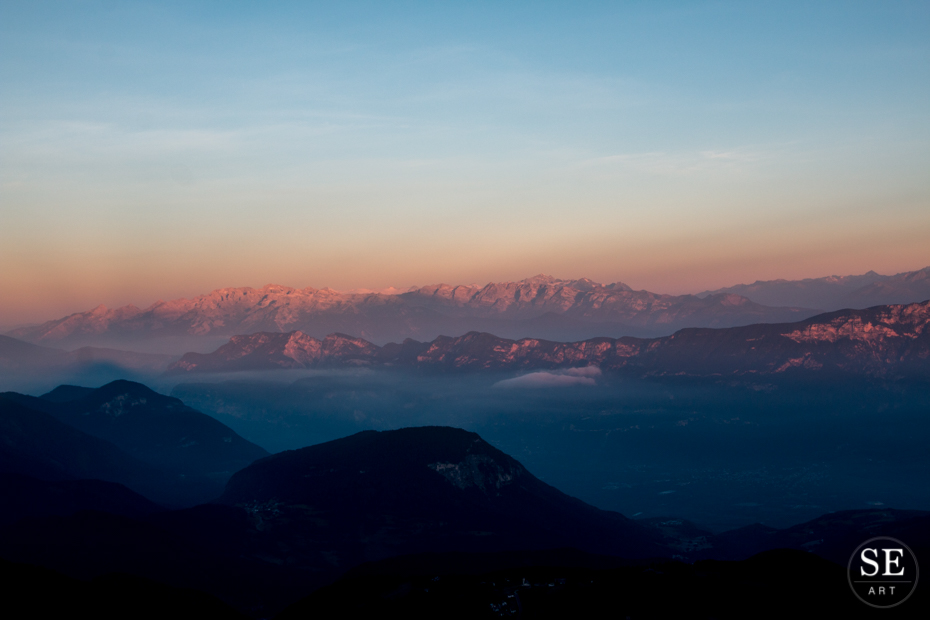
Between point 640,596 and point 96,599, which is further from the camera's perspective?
point 96,599

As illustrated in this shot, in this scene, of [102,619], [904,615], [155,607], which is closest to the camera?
[904,615]

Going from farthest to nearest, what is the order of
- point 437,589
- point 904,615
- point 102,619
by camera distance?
point 437,589
point 102,619
point 904,615

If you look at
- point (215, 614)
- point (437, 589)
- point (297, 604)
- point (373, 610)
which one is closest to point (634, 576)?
point (437, 589)

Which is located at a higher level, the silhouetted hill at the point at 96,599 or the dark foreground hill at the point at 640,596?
the silhouetted hill at the point at 96,599

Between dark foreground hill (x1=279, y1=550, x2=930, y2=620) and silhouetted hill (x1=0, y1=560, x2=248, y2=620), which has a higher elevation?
silhouetted hill (x1=0, y1=560, x2=248, y2=620)

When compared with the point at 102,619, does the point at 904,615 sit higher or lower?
lower

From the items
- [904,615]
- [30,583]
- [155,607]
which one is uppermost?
[30,583]

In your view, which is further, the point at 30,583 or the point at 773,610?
the point at 30,583

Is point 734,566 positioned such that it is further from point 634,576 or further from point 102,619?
point 102,619

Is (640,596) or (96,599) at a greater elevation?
(96,599)

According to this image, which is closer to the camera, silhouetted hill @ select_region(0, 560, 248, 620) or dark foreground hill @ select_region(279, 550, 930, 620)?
dark foreground hill @ select_region(279, 550, 930, 620)

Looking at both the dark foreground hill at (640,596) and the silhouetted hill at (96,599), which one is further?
the silhouetted hill at (96,599)
